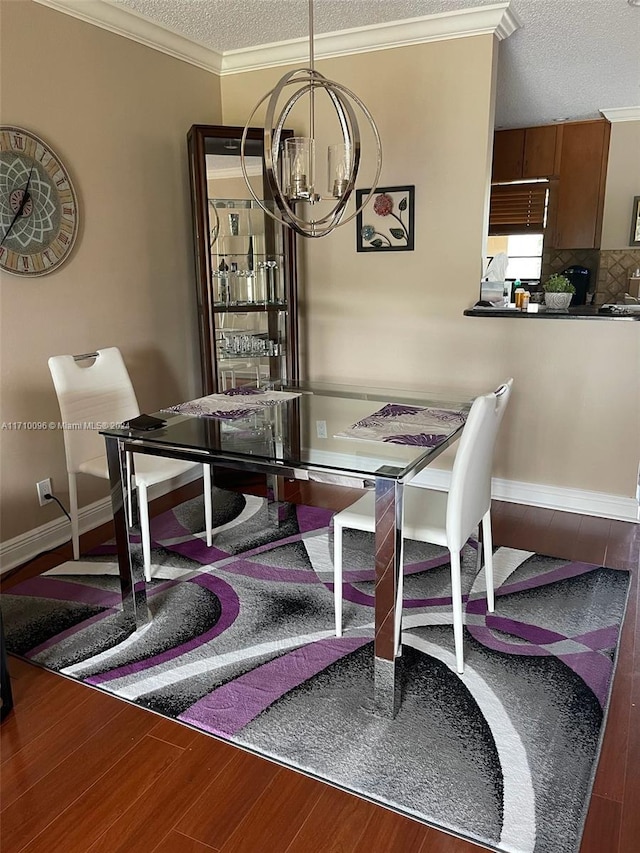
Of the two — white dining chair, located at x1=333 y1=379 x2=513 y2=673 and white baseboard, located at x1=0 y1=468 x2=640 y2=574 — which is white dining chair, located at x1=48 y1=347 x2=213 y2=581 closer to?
white baseboard, located at x1=0 y1=468 x2=640 y2=574

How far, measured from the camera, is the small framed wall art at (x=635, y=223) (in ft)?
18.2

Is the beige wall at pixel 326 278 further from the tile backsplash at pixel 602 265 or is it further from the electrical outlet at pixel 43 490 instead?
the tile backsplash at pixel 602 265

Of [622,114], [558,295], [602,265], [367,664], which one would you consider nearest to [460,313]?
[558,295]

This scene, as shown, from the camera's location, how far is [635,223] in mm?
5574

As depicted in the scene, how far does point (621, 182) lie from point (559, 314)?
10.1 feet

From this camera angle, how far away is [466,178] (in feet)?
11.3

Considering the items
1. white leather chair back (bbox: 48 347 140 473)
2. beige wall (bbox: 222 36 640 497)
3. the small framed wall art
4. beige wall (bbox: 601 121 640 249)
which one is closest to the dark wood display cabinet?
beige wall (bbox: 222 36 640 497)

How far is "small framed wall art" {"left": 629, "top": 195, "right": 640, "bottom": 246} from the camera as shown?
5562mm

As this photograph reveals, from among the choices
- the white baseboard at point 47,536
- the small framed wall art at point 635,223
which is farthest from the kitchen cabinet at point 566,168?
the white baseboard at point 47,536

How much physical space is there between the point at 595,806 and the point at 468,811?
331 millimetres

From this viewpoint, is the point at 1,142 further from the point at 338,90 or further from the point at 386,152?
the point at 386,152

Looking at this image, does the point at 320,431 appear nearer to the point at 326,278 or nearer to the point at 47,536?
the point at 47,536

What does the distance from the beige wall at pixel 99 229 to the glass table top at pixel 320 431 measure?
89 centimetres

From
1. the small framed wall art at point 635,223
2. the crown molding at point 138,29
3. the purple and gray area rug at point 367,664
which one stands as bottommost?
the purple and gray area rug at point 367,664
